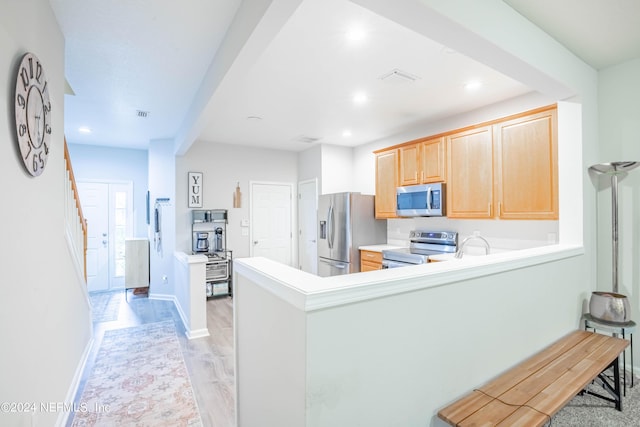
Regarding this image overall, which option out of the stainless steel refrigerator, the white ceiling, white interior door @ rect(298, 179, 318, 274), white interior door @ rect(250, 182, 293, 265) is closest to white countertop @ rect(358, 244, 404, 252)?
the stainless steel refrigerator

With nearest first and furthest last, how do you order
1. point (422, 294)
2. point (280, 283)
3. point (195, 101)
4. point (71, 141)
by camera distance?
point (280, 283), point (422, 294), point (195, 101), point (71, 141)

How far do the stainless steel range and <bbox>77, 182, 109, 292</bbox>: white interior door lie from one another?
510cm

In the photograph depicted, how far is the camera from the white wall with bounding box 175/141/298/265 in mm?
5129

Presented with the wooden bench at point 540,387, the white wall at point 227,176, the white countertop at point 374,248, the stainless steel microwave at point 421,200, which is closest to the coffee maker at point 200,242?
the white wall at point 227,176

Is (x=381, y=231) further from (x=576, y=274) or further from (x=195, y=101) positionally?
(x=195, y=101)

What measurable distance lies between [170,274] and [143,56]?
3660mm

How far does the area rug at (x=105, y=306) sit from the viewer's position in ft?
13.8

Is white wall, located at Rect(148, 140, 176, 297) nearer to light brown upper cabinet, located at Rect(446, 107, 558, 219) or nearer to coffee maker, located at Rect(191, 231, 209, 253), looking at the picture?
coffee maker, located at Rect(191, 231, 209, 253)

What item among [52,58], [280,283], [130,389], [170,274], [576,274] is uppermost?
[52,58]

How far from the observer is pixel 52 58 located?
2.00m

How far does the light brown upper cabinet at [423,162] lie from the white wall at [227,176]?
2.56 metres

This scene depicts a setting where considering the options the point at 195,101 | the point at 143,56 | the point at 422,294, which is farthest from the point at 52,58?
the point at 422,294

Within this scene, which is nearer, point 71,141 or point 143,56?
point 143,56

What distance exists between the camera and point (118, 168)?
5863 mm
